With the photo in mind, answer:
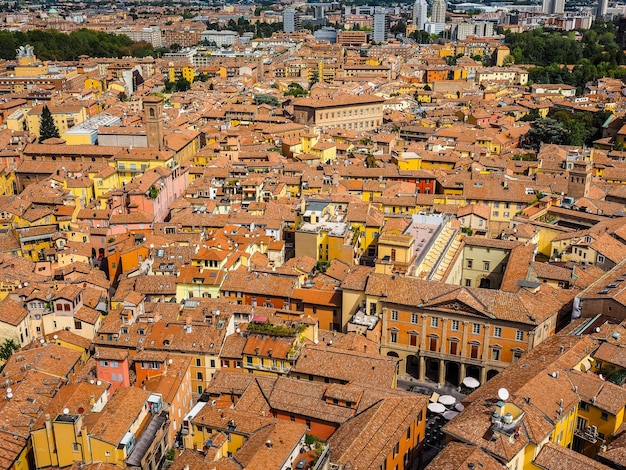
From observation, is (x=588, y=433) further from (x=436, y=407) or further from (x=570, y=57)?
(x=570, y=57)

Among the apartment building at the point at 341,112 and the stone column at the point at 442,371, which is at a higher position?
the apartment building at the point at 341,112

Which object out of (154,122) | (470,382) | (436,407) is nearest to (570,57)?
(154,122)

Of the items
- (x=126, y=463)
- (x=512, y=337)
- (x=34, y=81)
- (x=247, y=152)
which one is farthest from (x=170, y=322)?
(x=34, y=81)

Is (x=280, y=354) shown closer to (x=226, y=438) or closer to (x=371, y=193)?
(x=226, y=438)

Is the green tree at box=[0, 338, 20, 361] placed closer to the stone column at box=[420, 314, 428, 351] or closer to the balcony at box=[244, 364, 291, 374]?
the balcony at box=[244, 364, 291, 374]

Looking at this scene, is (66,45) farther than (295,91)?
Yes

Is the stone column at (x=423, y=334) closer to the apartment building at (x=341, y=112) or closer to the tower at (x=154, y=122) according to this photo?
the tower at (x=154, y=122)

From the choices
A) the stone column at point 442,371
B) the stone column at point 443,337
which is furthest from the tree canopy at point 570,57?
the stone column at point 442,371
